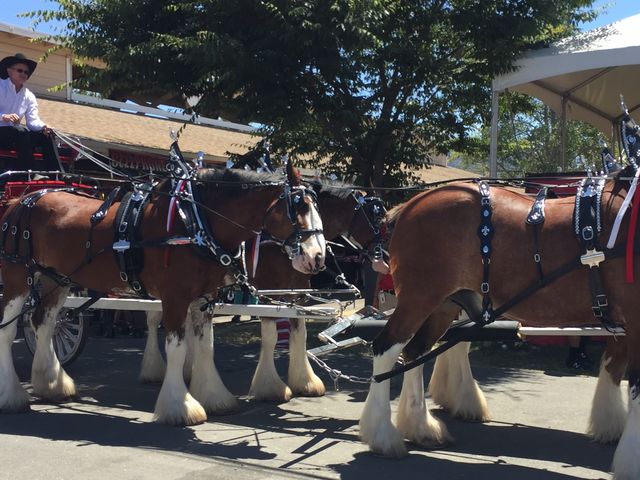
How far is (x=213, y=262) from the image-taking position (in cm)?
647

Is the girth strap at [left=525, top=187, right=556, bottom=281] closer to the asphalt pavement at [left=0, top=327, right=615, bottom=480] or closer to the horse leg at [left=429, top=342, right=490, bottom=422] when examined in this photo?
the asphalt pavement at [left=0, top=327, right=615, bottom=480]

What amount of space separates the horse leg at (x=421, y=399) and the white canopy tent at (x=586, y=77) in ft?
14.0

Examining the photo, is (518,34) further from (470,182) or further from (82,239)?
(82,239)

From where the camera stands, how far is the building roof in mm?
12922

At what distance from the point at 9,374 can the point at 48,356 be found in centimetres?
57

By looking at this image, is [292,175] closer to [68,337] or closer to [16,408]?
[16,408]

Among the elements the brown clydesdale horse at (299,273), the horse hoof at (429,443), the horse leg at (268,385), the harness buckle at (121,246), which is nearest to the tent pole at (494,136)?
the brown clydesdale horse at (299,273)

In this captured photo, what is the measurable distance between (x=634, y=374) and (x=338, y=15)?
18.8ft

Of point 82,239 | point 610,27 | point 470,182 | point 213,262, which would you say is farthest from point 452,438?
point 610,27

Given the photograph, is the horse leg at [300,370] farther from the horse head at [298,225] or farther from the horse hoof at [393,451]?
the horse hoof at [393,451]

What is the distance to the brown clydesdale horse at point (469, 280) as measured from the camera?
4.82 meters

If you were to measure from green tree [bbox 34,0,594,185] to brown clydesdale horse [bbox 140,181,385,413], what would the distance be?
2.18m

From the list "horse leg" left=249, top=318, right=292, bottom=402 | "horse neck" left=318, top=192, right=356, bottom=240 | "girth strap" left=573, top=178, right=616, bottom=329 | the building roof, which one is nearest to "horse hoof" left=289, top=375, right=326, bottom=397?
"horse leg" left=249, top=318, right=292, bottom=402

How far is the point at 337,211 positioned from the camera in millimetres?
7855
